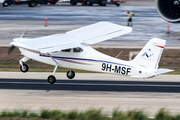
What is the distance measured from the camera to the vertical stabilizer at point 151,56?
16.6 meters

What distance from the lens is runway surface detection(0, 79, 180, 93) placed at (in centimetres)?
1912

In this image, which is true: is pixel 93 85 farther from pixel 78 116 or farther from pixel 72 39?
pixel 78 116

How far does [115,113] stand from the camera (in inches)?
537

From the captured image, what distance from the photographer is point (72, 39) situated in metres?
19.9

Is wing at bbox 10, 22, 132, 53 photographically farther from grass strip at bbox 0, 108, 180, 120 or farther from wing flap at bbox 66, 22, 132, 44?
grass strip at bbox 0, 108, 180, 120

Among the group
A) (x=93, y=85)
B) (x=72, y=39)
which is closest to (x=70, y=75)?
(x=93, y=85)

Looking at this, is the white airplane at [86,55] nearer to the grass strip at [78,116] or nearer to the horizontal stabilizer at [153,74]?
the horizontal stabilizer at [153,74]

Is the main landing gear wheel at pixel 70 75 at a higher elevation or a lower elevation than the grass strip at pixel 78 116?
lower

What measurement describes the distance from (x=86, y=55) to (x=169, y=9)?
12095 mm

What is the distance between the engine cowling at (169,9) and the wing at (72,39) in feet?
25.0

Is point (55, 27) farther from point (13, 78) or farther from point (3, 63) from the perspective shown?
point (13, 78)

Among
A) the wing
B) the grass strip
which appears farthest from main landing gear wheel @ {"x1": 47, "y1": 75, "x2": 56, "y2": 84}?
the grass strip

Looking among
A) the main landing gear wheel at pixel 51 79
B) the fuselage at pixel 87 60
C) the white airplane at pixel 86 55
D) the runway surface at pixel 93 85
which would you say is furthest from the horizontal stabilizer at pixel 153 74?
the main landing gear wheel at pixel 51 79

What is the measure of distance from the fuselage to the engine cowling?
36.4 ft
